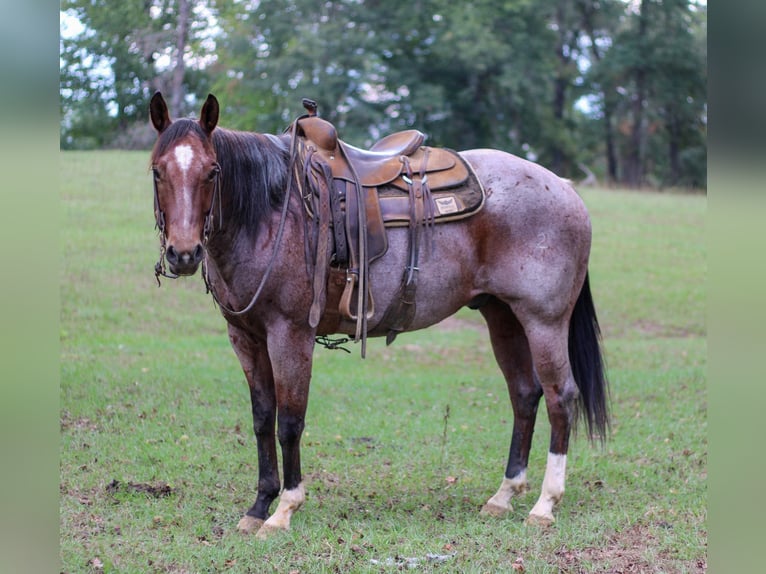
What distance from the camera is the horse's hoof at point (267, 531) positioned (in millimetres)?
4254

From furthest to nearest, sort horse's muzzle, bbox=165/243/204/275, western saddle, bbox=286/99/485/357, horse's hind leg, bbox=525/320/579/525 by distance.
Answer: horse's hind leg, bbox=525/320/579/525, western saddle, bbox=286/99/485/357, horse's muzzle, bbox=165/243/204/275

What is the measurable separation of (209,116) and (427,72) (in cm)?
2097

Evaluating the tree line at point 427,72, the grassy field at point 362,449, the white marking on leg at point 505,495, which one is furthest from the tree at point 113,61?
the white marking on leg at point 505,495

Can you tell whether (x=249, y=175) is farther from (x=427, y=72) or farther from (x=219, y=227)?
(x=427, y=72)

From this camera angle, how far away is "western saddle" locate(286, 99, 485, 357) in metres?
4.41

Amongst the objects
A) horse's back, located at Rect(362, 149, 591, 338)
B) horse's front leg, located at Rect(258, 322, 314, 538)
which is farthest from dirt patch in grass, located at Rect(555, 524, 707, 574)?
horse's front leg, located at Rect(258, 322, 314, 538)

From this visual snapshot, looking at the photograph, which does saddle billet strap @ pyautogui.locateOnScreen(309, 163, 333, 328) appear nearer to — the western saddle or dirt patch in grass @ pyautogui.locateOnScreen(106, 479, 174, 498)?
the western saddle

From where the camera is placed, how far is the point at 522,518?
15.7 ft

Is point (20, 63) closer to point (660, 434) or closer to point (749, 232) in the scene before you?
point (749, 232)

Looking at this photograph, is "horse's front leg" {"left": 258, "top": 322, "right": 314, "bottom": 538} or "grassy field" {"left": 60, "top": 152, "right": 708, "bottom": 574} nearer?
"grassy field" {"left": 60, "top": 152, "right": 708, "bottom": 574}

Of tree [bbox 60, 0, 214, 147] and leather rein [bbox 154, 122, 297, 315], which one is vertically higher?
tree [bbox 60, 0, 214, 147]

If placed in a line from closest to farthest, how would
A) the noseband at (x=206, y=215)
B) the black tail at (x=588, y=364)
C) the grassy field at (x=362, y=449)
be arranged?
the noseband at (x=206, y=215) → the grassy field at (x=362, y=449) → the black tail at (x=588, y=364)

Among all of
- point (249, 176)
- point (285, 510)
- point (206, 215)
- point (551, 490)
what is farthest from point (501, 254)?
point (285, 510)

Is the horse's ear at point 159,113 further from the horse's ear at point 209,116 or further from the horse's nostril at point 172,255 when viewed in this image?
the horse's nostril at point 172,255
